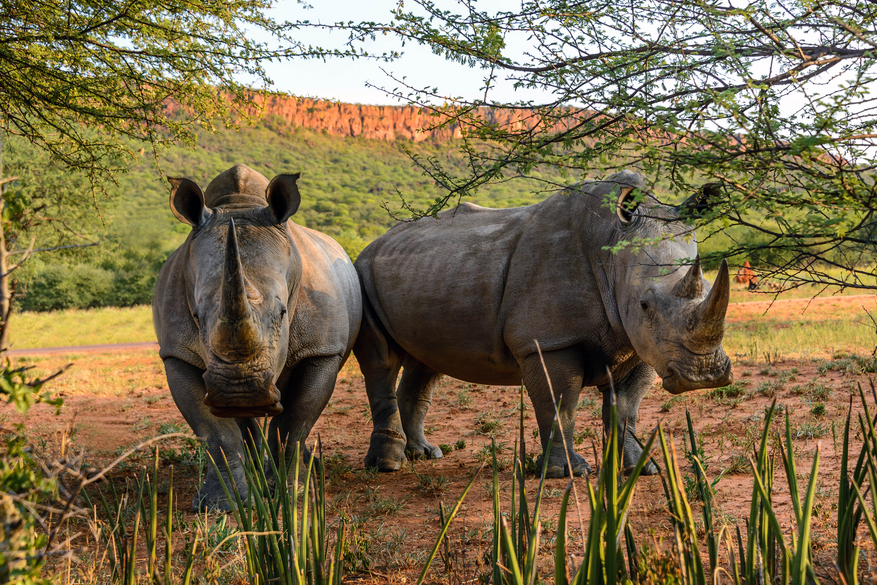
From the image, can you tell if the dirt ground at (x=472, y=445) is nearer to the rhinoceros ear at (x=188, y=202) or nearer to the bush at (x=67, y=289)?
the rhinoceros ear at (x=188, y=202)

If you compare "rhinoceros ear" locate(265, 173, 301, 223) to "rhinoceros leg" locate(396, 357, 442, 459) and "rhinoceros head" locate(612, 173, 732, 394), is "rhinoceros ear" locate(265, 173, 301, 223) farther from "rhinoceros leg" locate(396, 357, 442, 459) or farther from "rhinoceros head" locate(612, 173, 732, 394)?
"rhinoceros leg" locate(396, 357, 442, 459)

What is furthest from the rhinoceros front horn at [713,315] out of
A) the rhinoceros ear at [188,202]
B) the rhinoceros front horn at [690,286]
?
the rhinoceros ear at [188,202]

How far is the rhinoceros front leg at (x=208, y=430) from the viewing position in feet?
14.4

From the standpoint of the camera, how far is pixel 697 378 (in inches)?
165

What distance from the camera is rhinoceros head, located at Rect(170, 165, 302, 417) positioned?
372 centimetres

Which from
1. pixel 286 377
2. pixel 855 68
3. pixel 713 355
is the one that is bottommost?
pixel 286 377

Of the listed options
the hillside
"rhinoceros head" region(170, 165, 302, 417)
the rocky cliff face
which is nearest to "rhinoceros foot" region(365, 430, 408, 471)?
"rhinoceros head" region(170, 165, 302, 417)

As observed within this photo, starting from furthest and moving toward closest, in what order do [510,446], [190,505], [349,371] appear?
[349,371], [510,446], [190,505]

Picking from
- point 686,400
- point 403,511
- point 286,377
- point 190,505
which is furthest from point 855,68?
point 686,400

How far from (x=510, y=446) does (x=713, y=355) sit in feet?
7.52

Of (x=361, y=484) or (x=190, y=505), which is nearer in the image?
(x=190, y=505)

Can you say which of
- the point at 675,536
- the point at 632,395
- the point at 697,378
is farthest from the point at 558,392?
the point at 675,536

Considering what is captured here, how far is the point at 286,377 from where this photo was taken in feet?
15.9

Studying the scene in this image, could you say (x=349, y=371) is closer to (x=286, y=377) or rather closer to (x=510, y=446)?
(x=510, y=446)
